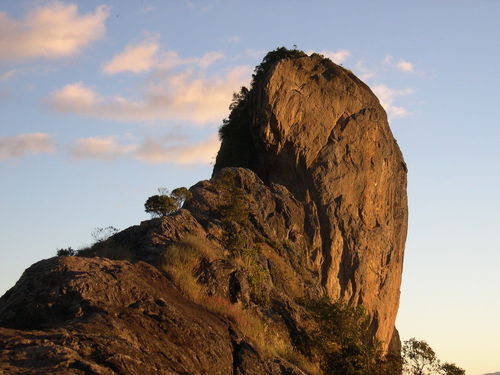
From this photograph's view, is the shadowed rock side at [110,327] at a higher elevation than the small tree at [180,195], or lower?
lower

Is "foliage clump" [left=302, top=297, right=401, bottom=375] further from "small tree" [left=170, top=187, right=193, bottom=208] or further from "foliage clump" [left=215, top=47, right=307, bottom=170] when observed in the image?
"foliage clump" [left=215, top=47, right=307, bottom=170]

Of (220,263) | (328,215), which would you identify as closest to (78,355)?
(220,263)

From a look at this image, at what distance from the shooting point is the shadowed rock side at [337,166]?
4331 cm

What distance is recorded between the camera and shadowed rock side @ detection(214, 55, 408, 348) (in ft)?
142

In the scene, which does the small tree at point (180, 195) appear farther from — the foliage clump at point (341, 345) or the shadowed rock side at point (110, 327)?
the shadowed rock side at point (110, 327)

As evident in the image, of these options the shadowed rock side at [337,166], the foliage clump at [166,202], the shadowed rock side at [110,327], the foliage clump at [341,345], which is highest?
the shadowed rock side at [337,166]

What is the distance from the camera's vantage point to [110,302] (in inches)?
649

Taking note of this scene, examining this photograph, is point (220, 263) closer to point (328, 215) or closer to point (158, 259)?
point (158, 259)

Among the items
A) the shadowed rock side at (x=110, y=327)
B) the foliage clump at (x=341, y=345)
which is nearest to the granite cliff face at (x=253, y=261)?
the shadowed rock side at (x=110, y=327)

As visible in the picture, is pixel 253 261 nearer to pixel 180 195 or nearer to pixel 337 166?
pixel 180 195

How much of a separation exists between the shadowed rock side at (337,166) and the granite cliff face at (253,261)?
0.07 m

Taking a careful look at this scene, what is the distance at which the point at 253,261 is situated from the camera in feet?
87.2

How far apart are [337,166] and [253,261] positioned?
768 inches

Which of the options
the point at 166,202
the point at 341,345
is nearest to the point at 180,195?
the point at 166,202
